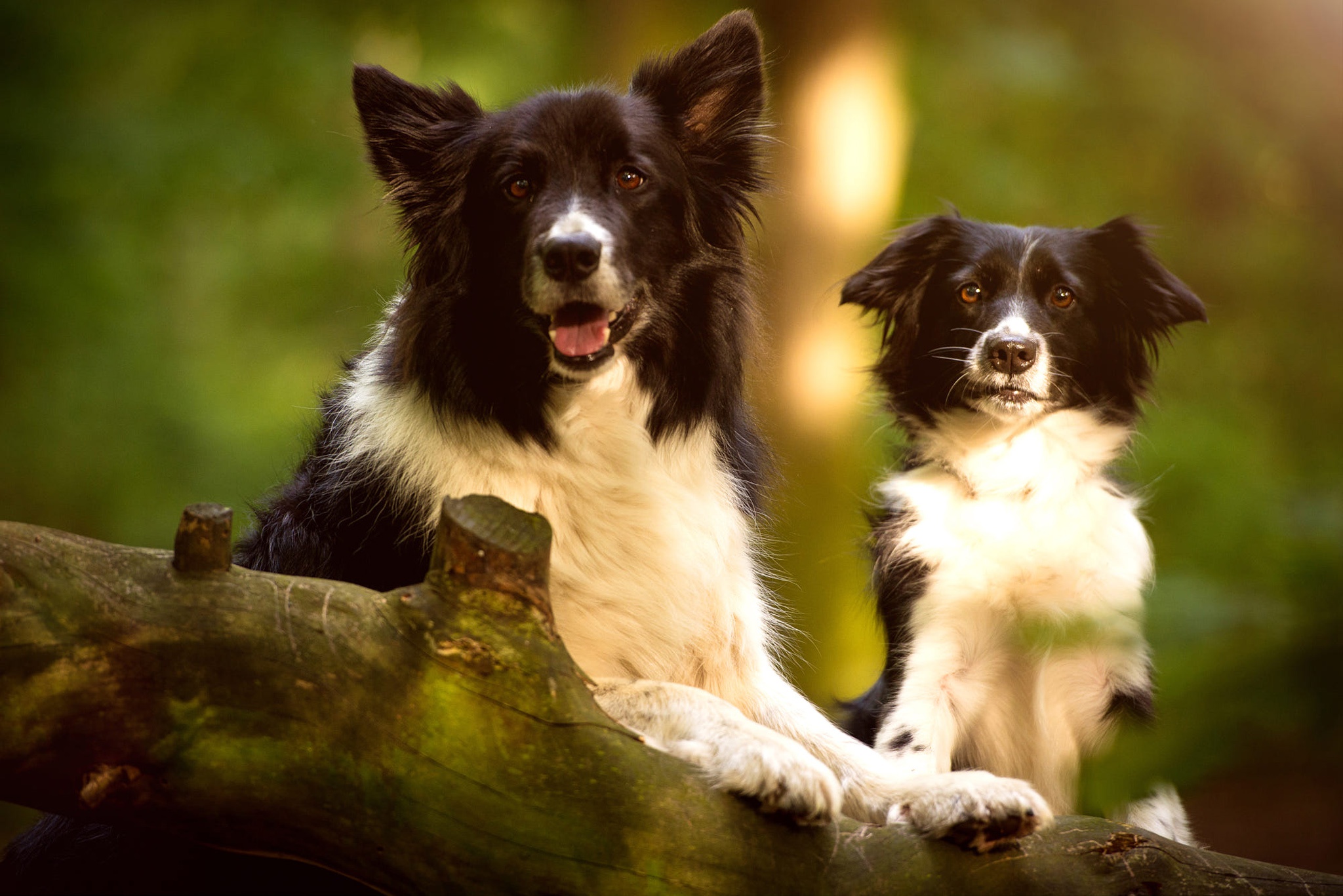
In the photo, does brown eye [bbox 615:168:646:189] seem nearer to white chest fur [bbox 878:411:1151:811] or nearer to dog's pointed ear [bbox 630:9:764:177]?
dog's pointed ear [bbox 630:9:764:177]

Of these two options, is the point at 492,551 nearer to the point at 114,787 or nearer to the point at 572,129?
the point at 114,787

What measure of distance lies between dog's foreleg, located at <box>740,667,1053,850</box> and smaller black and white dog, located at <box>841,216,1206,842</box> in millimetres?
255

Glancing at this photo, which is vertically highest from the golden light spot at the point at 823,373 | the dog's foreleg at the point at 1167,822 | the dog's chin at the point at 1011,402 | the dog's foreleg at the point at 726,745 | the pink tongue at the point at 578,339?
the dog's chin at the point at 1011,402

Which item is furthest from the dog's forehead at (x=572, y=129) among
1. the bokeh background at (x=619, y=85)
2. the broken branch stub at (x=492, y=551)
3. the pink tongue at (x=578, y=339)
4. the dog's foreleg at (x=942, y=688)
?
the dog's foreleg at (x=942, y=688)

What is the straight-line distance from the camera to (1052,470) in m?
3.90

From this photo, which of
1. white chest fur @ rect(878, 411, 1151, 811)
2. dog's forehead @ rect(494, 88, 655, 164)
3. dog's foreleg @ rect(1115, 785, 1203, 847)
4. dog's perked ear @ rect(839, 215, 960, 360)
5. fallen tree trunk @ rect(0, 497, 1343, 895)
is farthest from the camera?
dog's perked ear @ rect(839, 215, 960, 360)

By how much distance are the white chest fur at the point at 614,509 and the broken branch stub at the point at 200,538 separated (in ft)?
2.86

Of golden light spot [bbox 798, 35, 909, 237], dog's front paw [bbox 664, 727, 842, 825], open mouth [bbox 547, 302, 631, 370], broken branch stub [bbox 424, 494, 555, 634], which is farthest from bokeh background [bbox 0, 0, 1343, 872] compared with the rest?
broken branch stub [bbox 424, 494, 555, 634]

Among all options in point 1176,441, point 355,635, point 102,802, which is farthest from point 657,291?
point 1176,441

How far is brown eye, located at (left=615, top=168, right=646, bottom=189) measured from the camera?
3.42m

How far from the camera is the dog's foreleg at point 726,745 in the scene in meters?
2.46

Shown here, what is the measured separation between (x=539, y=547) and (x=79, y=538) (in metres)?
0.92

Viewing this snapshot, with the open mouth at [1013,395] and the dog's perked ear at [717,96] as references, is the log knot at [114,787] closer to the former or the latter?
the dog's perked ear at [717,96]

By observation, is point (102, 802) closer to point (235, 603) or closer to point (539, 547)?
point (235, 603)
